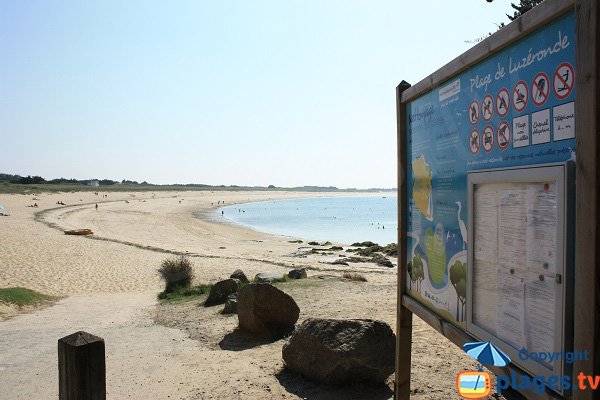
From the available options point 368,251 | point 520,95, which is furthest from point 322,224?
point 520,95

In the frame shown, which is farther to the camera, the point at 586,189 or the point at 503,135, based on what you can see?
the point at 503,135

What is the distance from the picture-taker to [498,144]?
2354 mm

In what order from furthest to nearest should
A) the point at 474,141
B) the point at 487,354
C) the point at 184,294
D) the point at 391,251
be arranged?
the point at 391,251, the point at 184,294, the point at 474,141, the point at 487,354

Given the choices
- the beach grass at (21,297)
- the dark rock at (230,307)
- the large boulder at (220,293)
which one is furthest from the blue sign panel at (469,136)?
the beach grass at (21,297)

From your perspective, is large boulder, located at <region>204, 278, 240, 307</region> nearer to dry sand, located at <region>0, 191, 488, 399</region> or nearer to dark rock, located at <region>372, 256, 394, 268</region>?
dry sand, located at <region>0, 191, 488, 399</region>

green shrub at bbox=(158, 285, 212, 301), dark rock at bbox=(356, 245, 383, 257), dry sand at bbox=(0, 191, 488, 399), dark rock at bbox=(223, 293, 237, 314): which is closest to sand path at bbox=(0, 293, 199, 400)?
dry sand at bbox=(0, 191, 488, 399)

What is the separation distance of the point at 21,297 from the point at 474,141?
10.6m

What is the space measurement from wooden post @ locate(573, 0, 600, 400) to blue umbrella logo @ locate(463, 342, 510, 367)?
0.44 meters

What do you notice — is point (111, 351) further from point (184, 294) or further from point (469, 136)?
point (469, 136)

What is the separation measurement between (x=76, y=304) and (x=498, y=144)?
10508mm

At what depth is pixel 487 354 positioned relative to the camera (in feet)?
7.54

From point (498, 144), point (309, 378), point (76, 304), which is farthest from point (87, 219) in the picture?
point (498, 144)

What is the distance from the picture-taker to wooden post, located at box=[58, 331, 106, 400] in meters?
2.63

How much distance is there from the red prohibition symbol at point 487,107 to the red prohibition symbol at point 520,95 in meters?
0.20
